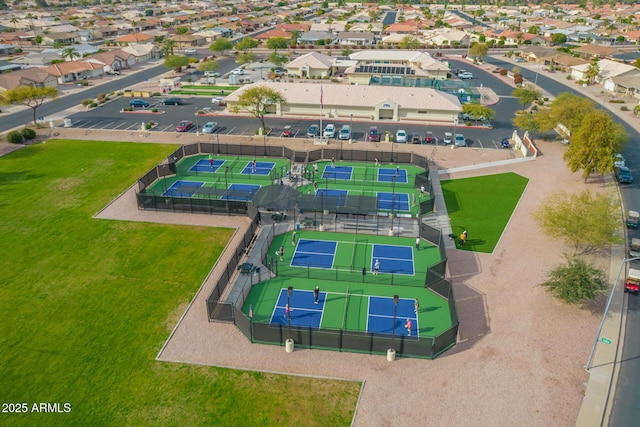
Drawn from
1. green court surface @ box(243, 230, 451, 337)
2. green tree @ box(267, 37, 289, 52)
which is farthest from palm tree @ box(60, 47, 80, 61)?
green court surface @ box(243, 230, 451, 337)

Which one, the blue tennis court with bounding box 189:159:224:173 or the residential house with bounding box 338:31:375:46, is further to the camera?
the residential house with bounding box 338:31:375:46

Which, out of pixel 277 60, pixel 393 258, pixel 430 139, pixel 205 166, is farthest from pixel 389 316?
pixel 277 60

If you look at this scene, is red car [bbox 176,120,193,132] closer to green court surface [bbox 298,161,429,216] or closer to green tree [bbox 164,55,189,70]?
green court surface [bbox 298,161,429,216]

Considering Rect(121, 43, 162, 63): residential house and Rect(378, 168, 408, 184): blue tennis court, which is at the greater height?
Rect(121, 43, 162, 63): residential house

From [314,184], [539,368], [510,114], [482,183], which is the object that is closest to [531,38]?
[510,114]

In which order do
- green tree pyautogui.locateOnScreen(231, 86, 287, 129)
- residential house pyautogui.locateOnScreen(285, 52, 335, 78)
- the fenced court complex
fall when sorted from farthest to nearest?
1. residential house pyautogui.locateOnScreen(285, 52, 335, 78)
2. green tree pyautogui.locateOnScreen(231, 86, 287, 129)
3. the fenced court complex

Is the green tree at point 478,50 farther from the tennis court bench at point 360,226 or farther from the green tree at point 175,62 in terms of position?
the tennis court bench at point 360,226

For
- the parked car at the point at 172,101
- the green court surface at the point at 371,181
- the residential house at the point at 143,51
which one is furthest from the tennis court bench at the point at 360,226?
the residential house at the point at 143,51
